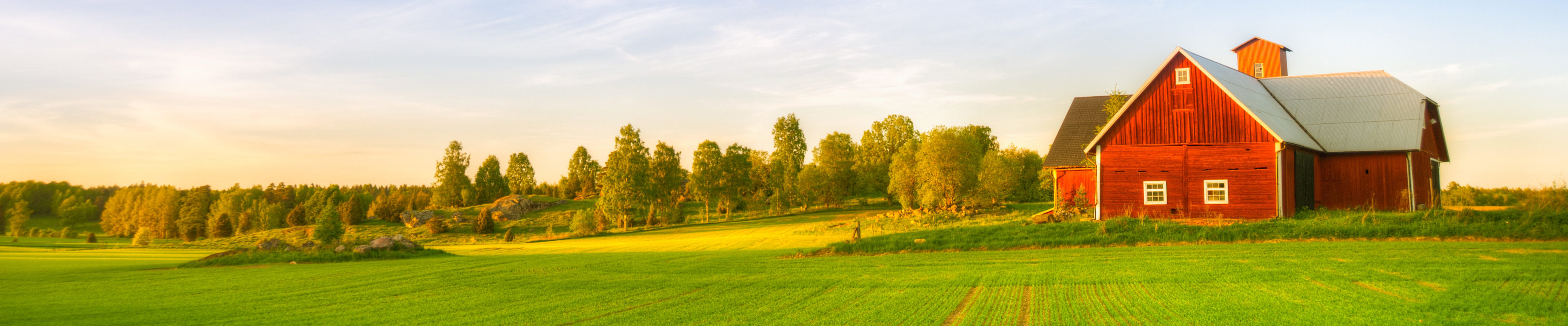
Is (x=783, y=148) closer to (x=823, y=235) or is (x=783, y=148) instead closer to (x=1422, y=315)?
(x=823, y=235)

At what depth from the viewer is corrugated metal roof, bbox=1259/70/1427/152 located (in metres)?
27.6

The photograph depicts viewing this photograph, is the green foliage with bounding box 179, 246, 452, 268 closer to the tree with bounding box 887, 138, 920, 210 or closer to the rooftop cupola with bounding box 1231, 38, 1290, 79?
the tree with bounding box 887, 138, 920, 210

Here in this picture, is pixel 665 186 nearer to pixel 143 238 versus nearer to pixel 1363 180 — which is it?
pixel 143 238

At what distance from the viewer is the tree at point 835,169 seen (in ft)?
210

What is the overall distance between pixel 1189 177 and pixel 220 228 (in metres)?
67.4

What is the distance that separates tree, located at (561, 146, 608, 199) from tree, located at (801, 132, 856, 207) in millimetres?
26537

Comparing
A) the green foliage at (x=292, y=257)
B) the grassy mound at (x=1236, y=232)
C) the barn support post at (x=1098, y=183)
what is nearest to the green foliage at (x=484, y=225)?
the green foliage at (x=292, y=257)

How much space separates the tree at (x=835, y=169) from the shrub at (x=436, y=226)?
2772 centimetres

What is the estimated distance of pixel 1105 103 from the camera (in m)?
37.7

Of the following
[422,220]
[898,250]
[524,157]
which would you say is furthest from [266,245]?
[524,157]

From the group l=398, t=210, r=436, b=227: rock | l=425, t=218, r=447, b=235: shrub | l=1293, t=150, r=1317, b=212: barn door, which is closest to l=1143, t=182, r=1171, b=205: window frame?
l=1293, t=150, r=1317, b=212: barn door

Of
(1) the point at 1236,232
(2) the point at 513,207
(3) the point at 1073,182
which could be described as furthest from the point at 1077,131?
(2) the point at 513,207

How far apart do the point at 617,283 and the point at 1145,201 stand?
20705 millimetres

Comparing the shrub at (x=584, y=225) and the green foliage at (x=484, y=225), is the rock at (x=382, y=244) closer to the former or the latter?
the shrub at (x=584, y=225)
